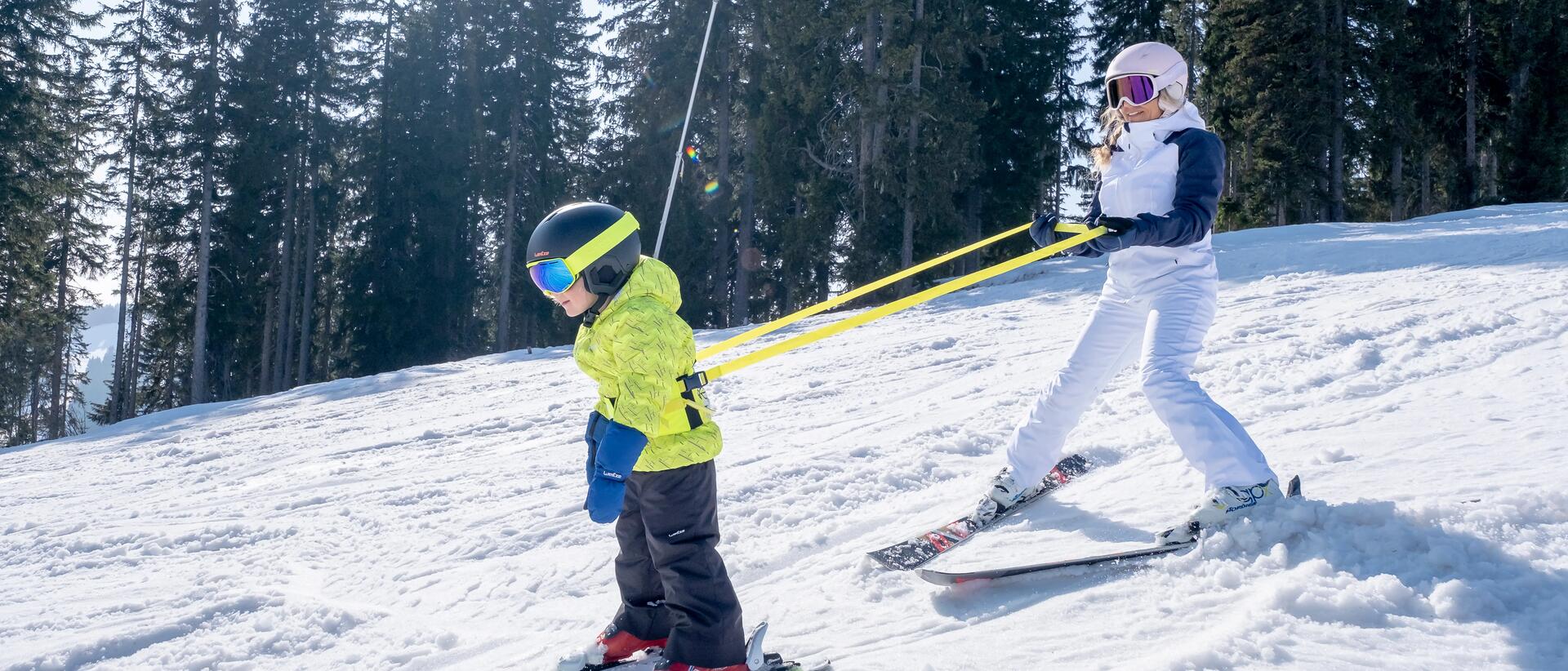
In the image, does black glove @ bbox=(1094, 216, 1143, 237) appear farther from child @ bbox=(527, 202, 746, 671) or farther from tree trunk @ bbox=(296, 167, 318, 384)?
tree trunk @ bbox=(296, 167, 318, 384)

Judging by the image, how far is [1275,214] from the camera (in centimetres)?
2619

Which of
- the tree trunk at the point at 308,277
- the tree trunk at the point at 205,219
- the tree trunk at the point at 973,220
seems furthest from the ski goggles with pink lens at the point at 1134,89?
the tree trunk at the point at 308,277

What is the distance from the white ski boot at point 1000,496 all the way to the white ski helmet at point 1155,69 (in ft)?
4.97

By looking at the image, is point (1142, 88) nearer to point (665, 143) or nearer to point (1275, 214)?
point (665, 143)

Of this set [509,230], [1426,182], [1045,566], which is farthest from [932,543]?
[1426,182]

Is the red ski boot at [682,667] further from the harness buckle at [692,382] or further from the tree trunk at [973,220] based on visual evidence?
the tree trunk at [973,220]

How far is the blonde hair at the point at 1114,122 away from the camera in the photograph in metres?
3.27

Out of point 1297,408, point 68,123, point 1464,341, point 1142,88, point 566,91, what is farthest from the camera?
point 566,91

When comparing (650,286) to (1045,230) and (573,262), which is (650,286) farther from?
(1045,230)

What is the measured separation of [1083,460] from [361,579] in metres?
3.45

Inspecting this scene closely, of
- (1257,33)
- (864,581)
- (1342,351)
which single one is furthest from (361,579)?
(1257,33)

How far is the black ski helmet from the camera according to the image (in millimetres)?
2676

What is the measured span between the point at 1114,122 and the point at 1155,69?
0.25m

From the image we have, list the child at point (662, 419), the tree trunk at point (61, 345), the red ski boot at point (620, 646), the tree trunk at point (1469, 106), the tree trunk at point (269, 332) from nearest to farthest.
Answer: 1. the child at point (662, 419)
2. the red ski boot at point (620, 646)
3. the tree trunk at point (1469, 106)
4. the tree trunk at point (269, 332)
5. the tree trunk at point (61, 345)
